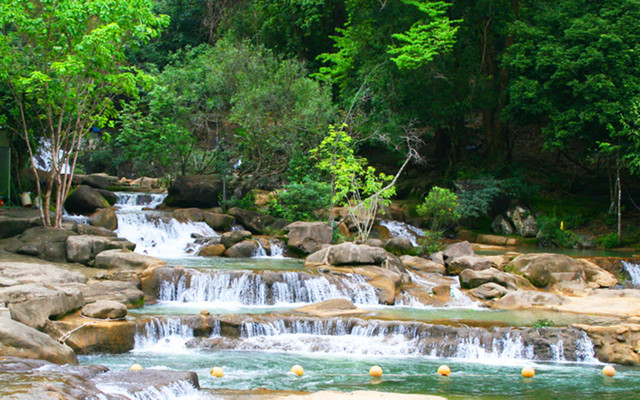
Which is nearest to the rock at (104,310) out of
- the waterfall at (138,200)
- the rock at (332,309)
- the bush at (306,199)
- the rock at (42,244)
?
the rock at (332,309)

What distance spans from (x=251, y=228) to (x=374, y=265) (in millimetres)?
6881

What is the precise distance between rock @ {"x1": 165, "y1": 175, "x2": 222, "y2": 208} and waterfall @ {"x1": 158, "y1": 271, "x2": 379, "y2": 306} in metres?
9.26

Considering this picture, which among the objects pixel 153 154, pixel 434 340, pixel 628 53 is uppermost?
pixel 628 53

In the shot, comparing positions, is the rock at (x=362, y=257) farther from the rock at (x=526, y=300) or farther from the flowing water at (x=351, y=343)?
the rock at (x=526, y=300)

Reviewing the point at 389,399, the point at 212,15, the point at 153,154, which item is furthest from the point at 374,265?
the point at 212,15

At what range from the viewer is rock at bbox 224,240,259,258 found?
1773cm

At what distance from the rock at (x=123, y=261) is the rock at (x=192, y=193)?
26.8ft

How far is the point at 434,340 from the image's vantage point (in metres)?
10.0

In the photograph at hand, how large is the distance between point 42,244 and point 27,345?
7.95m

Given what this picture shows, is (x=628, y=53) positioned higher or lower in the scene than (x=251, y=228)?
higher

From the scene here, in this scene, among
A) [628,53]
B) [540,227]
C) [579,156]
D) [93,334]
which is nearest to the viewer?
[93,334]

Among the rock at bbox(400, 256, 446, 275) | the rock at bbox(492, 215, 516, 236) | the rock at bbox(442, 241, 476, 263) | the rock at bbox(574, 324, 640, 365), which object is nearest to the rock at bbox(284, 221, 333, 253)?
the rock at bbox(400, 256, 446, 275)

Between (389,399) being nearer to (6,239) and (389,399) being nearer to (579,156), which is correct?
(6,239)

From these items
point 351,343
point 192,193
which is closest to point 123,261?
point 351,343
